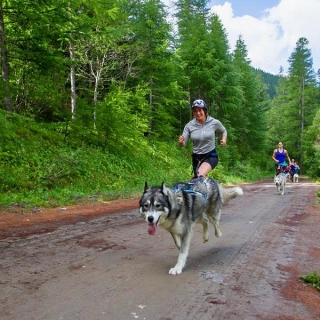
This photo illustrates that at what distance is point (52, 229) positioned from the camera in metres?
6.05

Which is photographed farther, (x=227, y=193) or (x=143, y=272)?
(x=227, y=193)

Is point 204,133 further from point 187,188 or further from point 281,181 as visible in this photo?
point 281,181

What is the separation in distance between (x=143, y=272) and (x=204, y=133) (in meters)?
2.52

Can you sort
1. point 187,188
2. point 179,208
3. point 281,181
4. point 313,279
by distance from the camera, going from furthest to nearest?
point 281,181 → point 187,188 → point 179,208 → point 313,279

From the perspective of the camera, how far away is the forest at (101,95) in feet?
31.1

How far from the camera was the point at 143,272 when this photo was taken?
4105 mm

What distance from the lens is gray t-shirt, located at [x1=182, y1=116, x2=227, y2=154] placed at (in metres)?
5.57

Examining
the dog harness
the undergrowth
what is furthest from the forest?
the dog harness

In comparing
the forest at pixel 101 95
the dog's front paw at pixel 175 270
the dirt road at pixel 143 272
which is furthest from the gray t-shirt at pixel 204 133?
the forest at pixel 101 95

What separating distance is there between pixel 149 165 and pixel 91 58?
6.63 metres

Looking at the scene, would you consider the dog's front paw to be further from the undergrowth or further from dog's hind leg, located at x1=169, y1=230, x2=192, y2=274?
the undergrowth

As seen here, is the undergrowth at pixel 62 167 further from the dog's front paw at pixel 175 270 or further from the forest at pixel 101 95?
the dog's front paw at pixel 175 270

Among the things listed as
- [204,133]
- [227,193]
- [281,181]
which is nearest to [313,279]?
[227,193]

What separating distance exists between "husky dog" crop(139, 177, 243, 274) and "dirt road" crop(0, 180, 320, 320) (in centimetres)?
38
